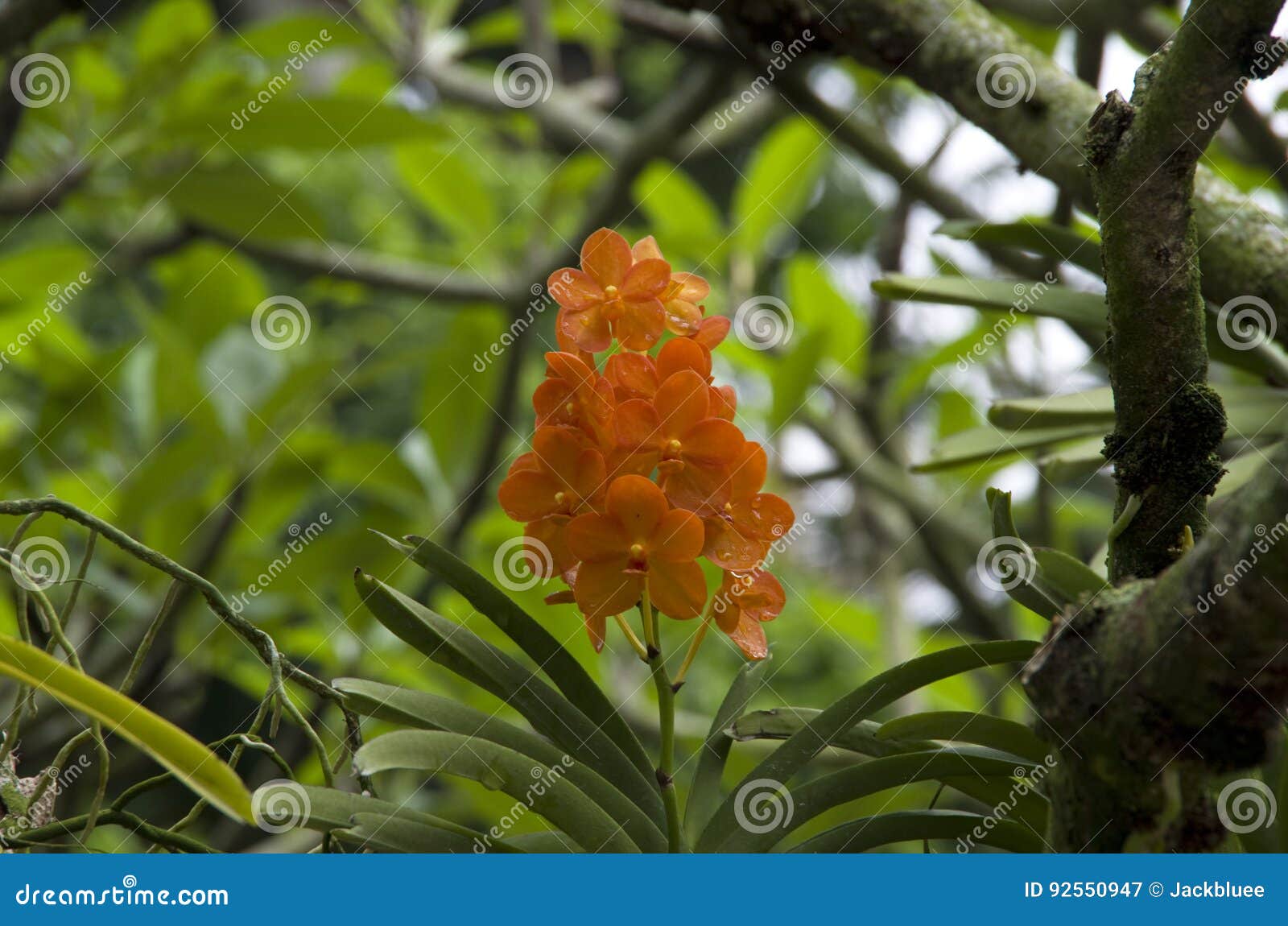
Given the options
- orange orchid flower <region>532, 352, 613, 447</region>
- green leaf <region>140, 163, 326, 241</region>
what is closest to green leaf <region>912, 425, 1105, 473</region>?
orange orchid flower <region>532, 352, 613, 447</region>

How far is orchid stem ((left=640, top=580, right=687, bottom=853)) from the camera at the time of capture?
2.13 feet

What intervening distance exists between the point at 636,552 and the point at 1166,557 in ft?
0.98

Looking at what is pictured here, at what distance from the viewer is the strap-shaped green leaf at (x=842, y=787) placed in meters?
0.63

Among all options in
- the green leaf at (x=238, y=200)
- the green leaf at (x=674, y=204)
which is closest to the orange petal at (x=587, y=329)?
the green leaf at (x=238, y=200)

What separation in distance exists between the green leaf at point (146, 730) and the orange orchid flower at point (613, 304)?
356 mm

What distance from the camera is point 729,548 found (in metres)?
0.68

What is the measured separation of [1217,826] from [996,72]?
0.76 meters

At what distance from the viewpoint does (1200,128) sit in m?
0.57

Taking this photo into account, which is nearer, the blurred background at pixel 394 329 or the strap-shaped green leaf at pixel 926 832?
the strap-shaped green leaf at pixel 926 832

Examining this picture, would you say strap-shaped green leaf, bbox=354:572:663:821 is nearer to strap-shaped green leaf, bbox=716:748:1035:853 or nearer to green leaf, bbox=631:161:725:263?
strap-shaped green leaf, bbox=716:748:1035:853

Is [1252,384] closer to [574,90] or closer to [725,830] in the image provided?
[725,830]

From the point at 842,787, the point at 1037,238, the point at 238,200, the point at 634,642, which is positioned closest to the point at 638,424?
the point at 634,642

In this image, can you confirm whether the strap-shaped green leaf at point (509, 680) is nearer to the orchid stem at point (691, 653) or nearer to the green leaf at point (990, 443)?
the orchid stem at point (691, 653)

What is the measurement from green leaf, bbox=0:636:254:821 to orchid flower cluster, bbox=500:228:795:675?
0.25m
